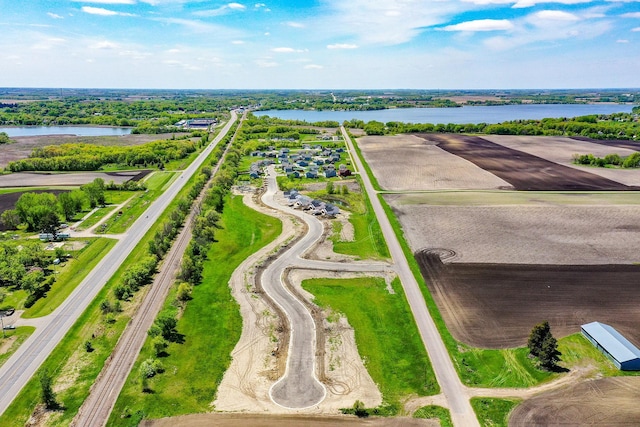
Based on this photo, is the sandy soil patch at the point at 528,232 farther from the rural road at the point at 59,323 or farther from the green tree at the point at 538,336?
the rural road at the point at 59,323

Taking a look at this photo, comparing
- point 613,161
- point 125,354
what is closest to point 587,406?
point 125,354

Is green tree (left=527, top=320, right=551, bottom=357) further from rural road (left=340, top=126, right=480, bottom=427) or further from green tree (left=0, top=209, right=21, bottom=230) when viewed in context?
green tree (left=0, top=209, right=21, bottom=230)

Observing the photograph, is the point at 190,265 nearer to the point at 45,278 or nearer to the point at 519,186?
the point at 45,278

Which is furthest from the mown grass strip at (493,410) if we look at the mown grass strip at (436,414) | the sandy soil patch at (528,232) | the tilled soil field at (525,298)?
the sandy soil patch at (528,232)

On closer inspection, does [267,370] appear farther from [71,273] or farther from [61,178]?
[61,178]

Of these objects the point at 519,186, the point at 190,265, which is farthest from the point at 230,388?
the point at 519,186

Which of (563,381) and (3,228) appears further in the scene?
(3,228)

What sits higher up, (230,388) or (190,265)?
(190,265)
